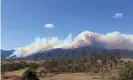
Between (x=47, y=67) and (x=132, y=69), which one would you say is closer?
(x=132, y=69)

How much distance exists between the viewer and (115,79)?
24672 millimetres

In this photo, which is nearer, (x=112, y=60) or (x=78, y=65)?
(x=112, y=60)

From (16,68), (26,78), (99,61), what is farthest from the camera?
(99,61)

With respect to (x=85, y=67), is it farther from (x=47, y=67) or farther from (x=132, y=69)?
(x=132, y=69)

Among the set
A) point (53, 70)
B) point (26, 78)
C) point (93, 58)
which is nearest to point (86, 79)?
point (53, 70)

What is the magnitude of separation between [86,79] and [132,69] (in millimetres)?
39227

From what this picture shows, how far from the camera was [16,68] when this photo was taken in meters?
76.1

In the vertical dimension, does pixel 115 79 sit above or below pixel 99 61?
below

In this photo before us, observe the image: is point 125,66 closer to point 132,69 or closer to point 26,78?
point 132,69

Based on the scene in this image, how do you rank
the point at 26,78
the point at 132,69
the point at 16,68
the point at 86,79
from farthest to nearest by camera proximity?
1. the point at 16,68
2. the point at 86,79
3. the point at 26,78
4. the point at 132,69

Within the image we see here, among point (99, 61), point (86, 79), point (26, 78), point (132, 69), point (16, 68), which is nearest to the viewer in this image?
point (132, 69)

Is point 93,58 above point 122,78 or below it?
above

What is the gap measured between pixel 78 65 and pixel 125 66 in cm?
6288

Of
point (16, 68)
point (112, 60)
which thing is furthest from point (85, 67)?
point (16, 68)
